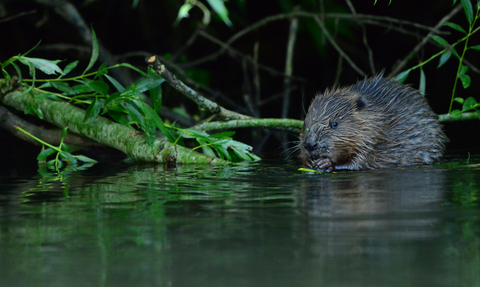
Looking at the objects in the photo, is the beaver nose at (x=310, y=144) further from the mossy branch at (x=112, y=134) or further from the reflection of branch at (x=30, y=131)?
the reflection of branch at (x=30, y=131)

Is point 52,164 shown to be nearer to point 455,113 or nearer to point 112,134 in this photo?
point 112,134

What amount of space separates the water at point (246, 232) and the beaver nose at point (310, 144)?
0.74 meters

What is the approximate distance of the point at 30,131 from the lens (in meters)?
4.65

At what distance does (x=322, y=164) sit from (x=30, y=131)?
236 cm

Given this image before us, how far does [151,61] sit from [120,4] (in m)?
5.93

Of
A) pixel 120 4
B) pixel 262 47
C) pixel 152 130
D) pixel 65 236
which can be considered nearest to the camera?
pixel 65 236

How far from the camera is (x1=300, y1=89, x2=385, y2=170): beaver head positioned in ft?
13.0

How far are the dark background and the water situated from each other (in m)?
4.04

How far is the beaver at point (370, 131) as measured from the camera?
4004 millimetres

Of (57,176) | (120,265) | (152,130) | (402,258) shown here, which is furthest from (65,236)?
(152,130)

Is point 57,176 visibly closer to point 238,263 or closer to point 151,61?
point 151,61

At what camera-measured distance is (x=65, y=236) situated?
1.99 m

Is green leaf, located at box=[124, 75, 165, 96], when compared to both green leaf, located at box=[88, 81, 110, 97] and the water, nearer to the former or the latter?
green leaf, located at box=[88, 81, 110, 97]

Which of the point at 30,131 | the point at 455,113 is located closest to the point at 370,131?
the point at 455,113
